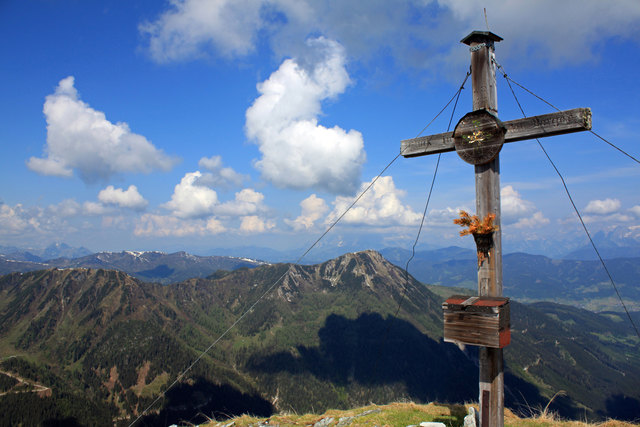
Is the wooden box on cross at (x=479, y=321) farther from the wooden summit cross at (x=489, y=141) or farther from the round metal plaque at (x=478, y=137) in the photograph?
the round metal plaque at (x=478, y=137)

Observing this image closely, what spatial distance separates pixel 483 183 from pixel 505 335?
10.7ft

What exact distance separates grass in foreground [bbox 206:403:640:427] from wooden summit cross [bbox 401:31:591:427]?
745 centimetres

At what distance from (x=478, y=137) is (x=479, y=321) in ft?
13.1

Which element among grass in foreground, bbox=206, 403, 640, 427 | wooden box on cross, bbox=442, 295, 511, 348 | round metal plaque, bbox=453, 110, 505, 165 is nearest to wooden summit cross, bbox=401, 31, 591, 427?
round metal plaque, bbox=453, 110, 505, 165

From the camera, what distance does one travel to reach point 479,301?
22.9 ft

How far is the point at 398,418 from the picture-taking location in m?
14.8

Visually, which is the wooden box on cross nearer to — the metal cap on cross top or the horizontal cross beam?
the horizontal cross beam

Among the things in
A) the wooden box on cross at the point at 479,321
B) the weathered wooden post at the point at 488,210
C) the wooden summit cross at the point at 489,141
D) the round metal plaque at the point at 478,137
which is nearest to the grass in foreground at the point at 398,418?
the weathered wooden post at the point at 488,210

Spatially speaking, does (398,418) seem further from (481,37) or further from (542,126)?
(481,37)

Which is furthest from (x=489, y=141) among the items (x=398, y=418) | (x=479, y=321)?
(x=398, y=418)

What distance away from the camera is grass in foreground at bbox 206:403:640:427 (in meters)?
13.6

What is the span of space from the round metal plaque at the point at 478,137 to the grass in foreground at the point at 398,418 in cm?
1082

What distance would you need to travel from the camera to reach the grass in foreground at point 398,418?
13562 mm

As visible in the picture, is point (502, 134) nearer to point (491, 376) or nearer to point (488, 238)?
point (488, 238)
